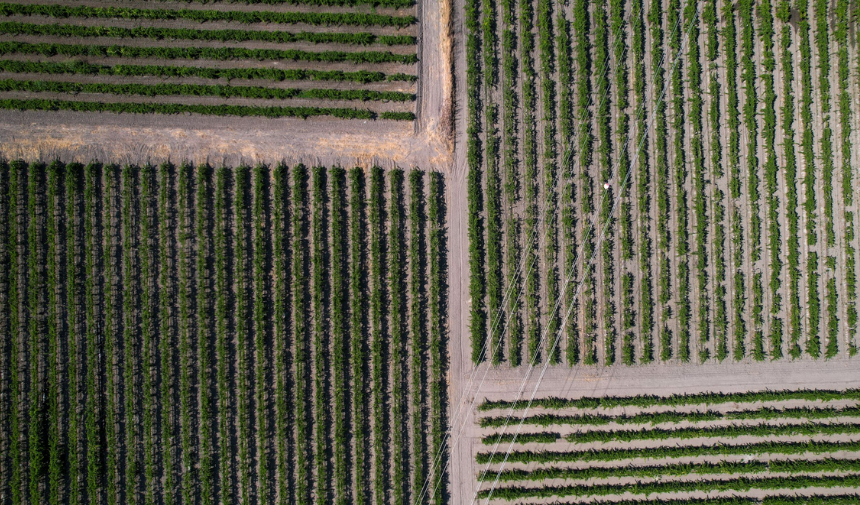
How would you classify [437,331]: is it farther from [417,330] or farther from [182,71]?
[182,71]

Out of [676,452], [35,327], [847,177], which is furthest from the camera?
[847,177]

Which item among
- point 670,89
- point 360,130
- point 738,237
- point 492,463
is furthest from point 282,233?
point 738,237

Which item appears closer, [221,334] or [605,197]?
[221,334]

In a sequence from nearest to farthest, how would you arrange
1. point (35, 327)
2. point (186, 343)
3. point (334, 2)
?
point (35, 327) < point (186, 343) < point (334, 2)

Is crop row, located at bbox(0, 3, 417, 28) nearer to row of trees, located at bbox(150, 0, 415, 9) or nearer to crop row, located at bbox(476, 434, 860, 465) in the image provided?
row of trees, located at bbox(150, 0, 415, 9)

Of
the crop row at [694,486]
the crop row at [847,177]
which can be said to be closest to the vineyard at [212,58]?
the crop row at [694,486]

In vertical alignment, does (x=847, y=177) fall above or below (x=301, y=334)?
above

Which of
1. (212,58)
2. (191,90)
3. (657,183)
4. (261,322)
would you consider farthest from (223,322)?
(657,183)

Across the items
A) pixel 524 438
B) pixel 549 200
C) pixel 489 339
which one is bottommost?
pixel 524 438
